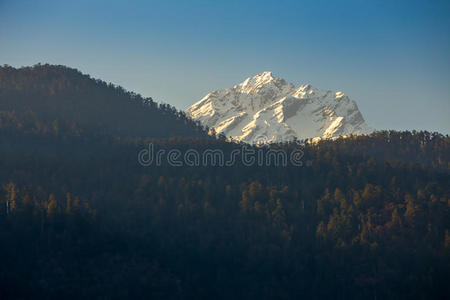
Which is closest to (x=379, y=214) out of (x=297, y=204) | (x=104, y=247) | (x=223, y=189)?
(x=297, y=204)

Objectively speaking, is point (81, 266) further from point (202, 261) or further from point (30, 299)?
point (202, 261)

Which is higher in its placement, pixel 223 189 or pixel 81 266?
pixel 223 189

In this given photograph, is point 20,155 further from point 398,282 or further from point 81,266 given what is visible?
point 398,282

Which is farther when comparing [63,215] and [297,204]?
[297,204]

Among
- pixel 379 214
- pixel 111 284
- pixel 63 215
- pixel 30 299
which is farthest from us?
pixel 379 214

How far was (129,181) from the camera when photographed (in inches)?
7564

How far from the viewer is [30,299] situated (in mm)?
125875

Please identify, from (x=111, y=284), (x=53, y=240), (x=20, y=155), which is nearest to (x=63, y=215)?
(x=53, y=240)

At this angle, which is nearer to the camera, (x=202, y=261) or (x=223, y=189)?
(x=202, y=261)

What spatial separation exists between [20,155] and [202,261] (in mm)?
71277

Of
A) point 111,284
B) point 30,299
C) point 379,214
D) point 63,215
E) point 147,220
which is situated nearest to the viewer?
point 30,299

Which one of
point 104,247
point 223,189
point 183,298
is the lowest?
point 183,298

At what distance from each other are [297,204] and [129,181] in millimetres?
49242

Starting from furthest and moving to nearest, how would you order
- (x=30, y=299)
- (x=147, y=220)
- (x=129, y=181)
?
(x=129, y=181), (x=147, y=220), (x=30, y=299)
